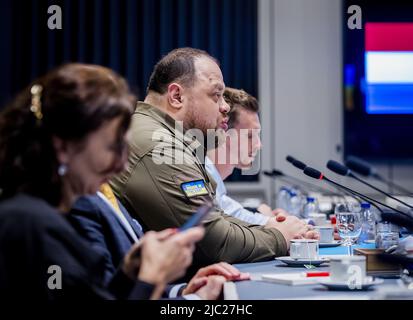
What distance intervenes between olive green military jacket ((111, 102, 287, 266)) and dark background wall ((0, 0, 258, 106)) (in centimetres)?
297

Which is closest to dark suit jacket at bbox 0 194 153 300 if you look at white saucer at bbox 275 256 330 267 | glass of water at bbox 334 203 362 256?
white saucer at bbox 275 256 330 267

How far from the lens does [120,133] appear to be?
4.12 ft

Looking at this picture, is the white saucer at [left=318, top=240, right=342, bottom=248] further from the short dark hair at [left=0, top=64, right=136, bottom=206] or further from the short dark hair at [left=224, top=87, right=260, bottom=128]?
the short dark hair at [left=0, top=64, right=136, bottom=206]

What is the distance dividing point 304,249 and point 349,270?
42cm

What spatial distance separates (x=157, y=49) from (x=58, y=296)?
4.14 metres

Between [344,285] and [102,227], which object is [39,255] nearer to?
[102,227]

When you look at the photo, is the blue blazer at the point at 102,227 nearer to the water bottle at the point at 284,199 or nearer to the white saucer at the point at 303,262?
the white saucer at the point at 303,262

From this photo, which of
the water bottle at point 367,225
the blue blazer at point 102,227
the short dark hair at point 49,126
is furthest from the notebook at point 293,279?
the water bottle at point 367,225

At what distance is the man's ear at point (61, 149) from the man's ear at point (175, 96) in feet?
4.36

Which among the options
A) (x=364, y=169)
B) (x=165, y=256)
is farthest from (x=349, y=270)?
(x=165, y=256)

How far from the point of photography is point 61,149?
1.22 m

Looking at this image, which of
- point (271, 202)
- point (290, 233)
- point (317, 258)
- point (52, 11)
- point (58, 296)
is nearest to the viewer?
point (58, 296)

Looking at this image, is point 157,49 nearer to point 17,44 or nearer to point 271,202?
point 17,44
